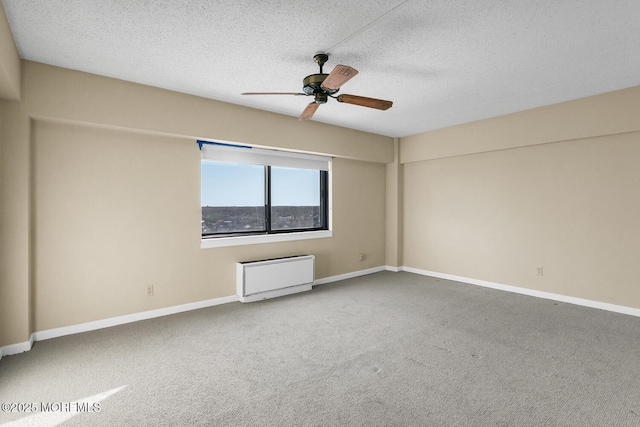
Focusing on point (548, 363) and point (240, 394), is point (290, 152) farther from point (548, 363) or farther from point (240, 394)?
point (548, 363)

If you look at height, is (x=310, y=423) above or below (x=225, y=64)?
below

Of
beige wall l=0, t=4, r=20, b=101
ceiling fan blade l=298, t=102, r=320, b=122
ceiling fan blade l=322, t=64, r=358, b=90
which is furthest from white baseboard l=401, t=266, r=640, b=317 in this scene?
beige wall l=0, t=4, r=20, b=101

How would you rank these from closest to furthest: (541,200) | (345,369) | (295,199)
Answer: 1. (345,369)
2. (541,200)
3. (295,199)

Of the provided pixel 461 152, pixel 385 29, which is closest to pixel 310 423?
pixel 385 29

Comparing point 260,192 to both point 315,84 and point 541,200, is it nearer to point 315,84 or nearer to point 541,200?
point 315,84

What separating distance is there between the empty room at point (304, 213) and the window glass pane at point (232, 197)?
0.03 meters

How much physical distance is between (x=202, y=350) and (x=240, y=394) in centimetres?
83

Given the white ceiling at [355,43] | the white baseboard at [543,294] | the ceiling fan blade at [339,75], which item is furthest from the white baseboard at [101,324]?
the white baseboard at [543,294]

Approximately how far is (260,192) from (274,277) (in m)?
1.26

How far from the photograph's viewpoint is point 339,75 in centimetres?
230

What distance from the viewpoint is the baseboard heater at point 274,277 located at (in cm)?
420

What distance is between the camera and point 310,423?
6.20 ft

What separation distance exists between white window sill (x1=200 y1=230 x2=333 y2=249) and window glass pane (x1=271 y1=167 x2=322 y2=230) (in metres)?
0.20

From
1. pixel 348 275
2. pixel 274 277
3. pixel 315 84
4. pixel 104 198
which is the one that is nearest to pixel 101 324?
pixel 104 198
